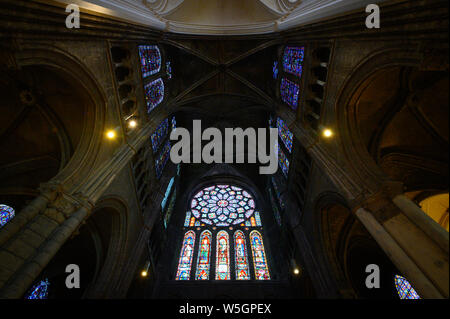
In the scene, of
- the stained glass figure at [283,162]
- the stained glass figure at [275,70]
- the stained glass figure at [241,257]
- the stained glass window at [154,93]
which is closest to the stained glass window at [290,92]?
the stained glass figure at [275,70]

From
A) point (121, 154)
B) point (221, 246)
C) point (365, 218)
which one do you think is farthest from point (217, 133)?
point (365, 218)

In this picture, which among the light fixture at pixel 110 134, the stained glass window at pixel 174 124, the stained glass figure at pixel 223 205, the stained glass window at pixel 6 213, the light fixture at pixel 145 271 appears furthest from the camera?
the stained glass window at pixel 174 124

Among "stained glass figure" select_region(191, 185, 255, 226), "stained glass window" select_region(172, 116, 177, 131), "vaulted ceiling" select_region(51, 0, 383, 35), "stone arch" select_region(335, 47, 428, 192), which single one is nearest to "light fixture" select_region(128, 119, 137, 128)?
"vaulted ceiling" select_region(51, 0, 383, 35)

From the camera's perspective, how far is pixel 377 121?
731 cm

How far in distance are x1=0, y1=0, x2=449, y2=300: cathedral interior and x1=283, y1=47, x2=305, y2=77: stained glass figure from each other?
13 cm

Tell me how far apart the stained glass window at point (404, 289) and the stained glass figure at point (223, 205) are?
331 inches

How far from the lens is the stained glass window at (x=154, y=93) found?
10.8 m

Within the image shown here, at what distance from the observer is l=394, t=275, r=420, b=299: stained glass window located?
8462 millimetres

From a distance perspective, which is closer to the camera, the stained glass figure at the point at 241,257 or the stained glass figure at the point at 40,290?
the stained glass figure at the point at 40,290

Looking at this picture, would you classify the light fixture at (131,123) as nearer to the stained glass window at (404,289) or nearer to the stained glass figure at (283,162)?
the stained glass figure at (283,162)

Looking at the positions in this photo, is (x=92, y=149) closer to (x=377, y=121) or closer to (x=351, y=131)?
(x=351, y=131)

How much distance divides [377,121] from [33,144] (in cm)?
Answer: 1264

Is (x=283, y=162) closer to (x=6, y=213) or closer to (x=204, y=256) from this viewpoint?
(x=204, y=256)

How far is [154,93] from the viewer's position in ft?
38.4
